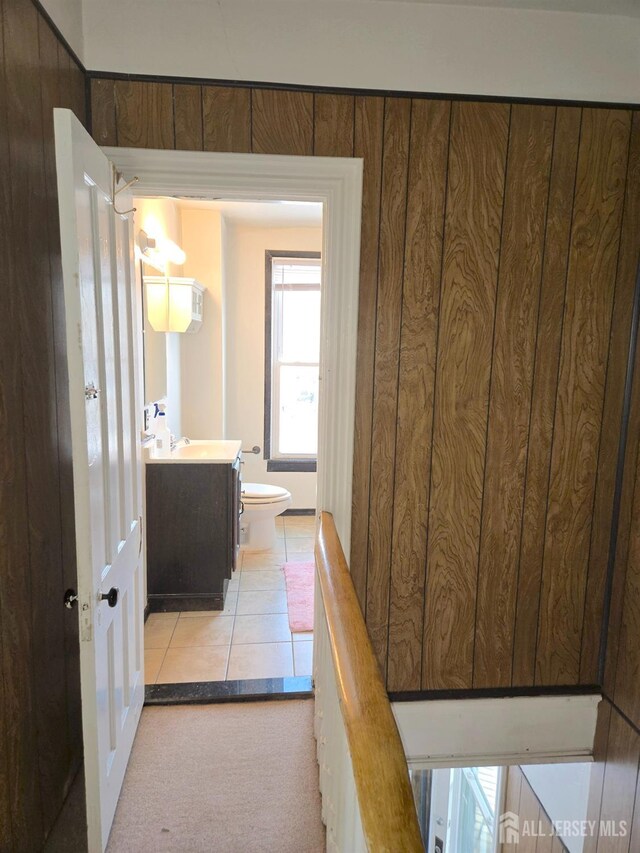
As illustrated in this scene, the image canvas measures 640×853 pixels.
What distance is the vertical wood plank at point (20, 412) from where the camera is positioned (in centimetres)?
127

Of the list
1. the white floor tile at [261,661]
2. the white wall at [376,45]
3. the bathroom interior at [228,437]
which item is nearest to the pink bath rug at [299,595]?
the bathroom interior at [228,437]

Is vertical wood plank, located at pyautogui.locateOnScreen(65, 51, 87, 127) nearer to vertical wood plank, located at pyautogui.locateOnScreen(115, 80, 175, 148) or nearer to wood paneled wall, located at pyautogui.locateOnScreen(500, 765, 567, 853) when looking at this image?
vertical wood plank, located at pyautogui.locateOnScreen(115, 80, 175, 148)

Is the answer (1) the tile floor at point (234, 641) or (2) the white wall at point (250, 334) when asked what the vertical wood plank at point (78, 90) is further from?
(2) the white wall at point (250, 334)

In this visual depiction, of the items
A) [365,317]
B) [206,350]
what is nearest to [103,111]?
[365,317]

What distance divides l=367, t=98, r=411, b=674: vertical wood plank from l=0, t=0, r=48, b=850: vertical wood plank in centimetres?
109

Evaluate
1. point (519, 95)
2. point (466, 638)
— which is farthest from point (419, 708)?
point (519, 95)

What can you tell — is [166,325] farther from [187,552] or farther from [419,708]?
[419,708]

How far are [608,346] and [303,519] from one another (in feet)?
11.1

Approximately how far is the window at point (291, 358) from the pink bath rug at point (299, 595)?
52.6 inches

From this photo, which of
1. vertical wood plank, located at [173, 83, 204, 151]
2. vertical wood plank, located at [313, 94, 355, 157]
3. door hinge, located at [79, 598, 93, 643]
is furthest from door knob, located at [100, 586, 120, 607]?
vertical wood plank, located at [313, 94, 355, 157]

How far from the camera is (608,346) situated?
6.66 feet

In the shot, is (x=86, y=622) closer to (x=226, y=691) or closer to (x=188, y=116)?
(x=226, y=691)

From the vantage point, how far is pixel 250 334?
4777 millimetres

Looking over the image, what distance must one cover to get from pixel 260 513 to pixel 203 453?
0.87 m
